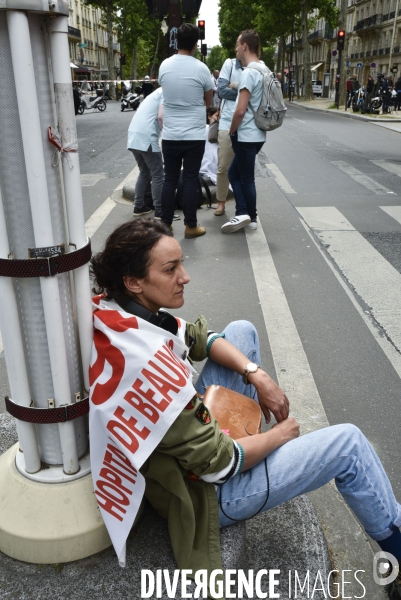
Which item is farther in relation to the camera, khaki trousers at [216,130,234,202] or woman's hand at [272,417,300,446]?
khaki trousers at [216,130,234,202]

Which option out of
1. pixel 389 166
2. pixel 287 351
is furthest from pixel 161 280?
pixel 389 166

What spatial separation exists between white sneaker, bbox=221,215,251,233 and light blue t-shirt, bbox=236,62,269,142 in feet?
2.68

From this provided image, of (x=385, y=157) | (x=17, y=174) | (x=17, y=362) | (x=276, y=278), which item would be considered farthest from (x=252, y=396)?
(x=385, y=157)

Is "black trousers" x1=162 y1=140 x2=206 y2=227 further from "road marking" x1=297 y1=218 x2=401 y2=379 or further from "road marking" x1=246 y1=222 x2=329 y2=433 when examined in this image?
"road marking" x1=297 y1=218 x2=401 y2=379

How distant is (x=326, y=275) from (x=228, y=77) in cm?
251

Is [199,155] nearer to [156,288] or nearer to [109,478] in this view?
[156,288]

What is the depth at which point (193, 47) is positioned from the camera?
5539 millimetres

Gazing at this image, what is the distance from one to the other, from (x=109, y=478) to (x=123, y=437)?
21 cm

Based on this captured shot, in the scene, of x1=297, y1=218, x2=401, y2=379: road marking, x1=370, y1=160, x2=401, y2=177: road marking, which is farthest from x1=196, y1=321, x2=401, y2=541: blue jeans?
x1=370, y1=160, x2=401, y2=177: road marking

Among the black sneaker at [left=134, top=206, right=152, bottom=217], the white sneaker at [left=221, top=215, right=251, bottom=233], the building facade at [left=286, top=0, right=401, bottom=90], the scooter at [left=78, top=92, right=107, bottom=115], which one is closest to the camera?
the white sneaker at [left=221, top=215, right=251, bottom=233]

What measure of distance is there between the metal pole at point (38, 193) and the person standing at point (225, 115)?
4.98 m

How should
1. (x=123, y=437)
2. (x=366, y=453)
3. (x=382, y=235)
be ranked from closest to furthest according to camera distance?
(x=123, y=437) → (x=366, y=453) → (x=382, y=235)

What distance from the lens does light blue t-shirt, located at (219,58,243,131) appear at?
6090 mm

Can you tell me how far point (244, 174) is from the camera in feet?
20.0
